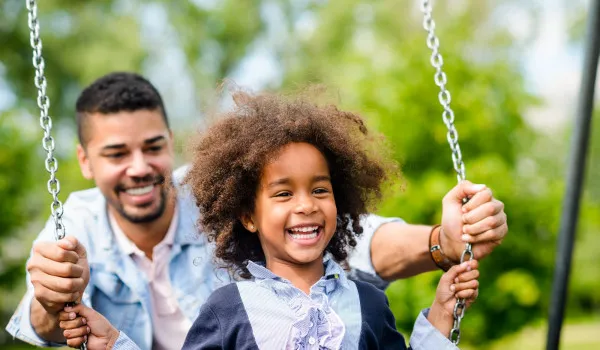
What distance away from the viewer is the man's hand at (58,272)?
2053mm

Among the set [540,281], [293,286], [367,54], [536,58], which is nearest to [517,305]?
[540,281]

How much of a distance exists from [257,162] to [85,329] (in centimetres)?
77

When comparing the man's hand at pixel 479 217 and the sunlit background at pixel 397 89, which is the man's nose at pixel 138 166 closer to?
the sunlit background at pixel 397 89

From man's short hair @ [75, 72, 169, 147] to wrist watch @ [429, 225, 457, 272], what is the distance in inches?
55.7

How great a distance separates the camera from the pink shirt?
9.94 feet

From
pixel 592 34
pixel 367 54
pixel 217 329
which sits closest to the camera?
pixel 217 329

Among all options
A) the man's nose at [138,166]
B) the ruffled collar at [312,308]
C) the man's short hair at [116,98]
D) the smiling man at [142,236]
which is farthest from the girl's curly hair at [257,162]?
the man's short hair at [116,98]

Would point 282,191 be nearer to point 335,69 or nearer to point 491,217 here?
point 491,217

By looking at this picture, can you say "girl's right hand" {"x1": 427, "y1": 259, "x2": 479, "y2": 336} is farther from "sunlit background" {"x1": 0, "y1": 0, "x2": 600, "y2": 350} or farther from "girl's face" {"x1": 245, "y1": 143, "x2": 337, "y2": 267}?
→ "sunlit background" {"x1": 0, "y1": 0, "x2": 600, "y2": 350}

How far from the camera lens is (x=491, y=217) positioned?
210cm

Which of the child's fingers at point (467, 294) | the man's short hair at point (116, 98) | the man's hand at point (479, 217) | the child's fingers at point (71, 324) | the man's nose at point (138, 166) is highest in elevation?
the man's short hair at point (116, 98)

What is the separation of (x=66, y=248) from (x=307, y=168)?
2.54ft

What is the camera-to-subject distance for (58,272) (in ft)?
6.72

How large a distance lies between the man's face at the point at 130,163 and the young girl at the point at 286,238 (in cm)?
88
